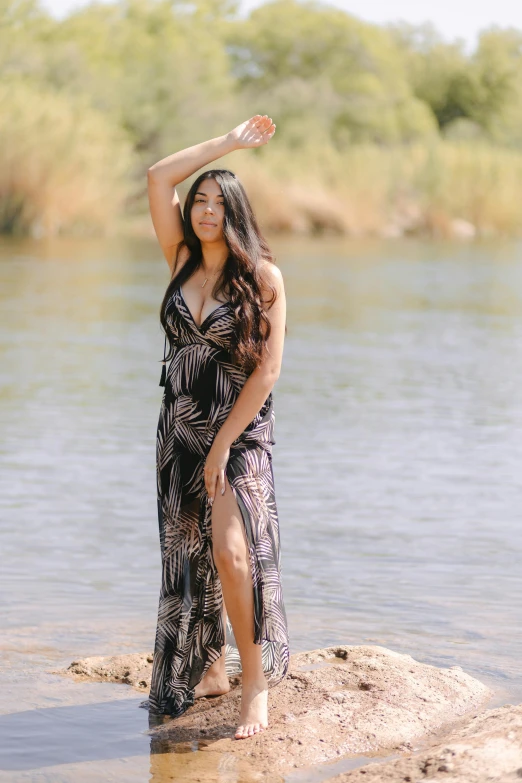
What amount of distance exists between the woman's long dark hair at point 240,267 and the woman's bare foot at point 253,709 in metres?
0.91

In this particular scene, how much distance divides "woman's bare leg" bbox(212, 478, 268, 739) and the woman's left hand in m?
0.02

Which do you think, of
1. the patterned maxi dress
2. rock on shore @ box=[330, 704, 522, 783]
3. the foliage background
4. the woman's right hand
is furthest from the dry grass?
rock on shore @ box=[330, 704, 522, 783]

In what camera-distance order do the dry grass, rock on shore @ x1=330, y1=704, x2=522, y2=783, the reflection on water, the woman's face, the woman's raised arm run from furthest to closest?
the dry grass, the reflection on water, the woman's raised arm, the woman's face, rock on shore @ x1=330, y1=704, x2=522, y2=783

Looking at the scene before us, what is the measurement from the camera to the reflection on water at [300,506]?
4465 mm

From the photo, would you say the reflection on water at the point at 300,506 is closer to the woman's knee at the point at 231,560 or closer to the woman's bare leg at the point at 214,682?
the woman's bare leg at the point at 214,682

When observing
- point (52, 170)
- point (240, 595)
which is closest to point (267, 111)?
point (52, 170)

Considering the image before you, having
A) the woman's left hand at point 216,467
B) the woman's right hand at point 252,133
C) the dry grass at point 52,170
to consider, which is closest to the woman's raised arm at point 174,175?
the woman's right hand at point 252,133

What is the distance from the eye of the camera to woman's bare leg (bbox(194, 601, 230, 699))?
13.4 feet

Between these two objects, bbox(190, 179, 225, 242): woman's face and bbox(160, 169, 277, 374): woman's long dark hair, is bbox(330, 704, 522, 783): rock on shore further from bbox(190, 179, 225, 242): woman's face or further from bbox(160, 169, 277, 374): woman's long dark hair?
bbox(190, 179, 225, 242): woman's face

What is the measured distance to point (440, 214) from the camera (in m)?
39.2

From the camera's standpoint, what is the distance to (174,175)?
4027 mm

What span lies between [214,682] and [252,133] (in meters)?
1.69

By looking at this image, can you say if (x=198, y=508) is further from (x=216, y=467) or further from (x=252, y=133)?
(x=252, y=133)

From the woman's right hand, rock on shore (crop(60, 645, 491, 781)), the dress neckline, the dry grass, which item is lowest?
rock on shore (crop(60, 645, 491, 781))
